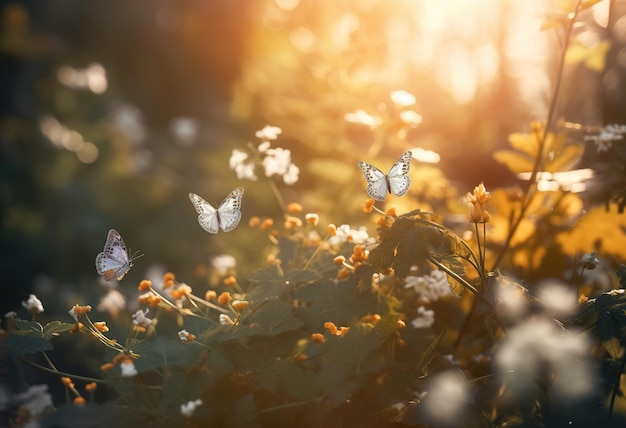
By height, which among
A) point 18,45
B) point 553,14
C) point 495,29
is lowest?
point 553,14

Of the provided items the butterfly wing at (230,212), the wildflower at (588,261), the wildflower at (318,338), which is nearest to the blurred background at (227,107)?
the wildflower at (588,261)

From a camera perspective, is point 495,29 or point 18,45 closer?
point 495,29

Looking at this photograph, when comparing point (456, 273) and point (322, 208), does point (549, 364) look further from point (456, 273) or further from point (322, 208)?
point (322, 208)

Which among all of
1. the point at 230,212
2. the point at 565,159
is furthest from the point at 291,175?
the point at 565,159

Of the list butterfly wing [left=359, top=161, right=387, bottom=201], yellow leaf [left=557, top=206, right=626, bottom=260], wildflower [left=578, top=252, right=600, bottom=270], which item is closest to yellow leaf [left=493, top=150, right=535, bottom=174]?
yellow leaf [left=557, top=206, right=626, bottom=260]

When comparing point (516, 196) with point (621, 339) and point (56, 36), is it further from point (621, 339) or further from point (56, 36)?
point (56, 36)

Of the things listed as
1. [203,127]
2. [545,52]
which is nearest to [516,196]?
[545,52]

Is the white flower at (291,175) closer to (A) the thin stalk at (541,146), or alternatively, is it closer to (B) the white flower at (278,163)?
(B) the white flower at (278,163)
